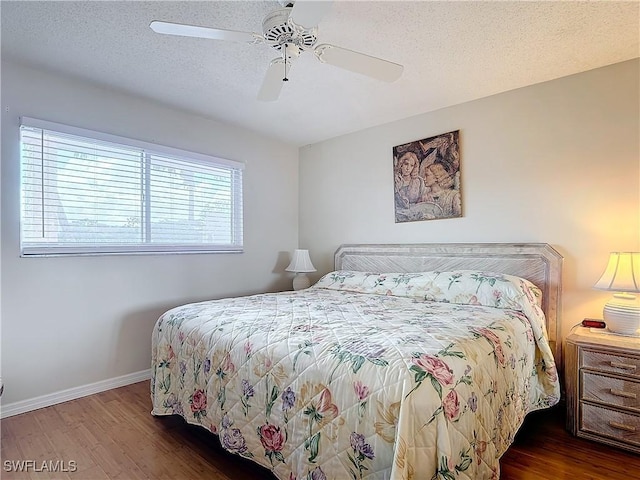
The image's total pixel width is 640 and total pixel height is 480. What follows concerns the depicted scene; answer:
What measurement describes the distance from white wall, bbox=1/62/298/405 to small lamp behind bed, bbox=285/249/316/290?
488 millimetres

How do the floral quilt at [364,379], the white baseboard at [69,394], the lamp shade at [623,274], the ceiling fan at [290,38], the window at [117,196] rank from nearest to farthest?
the floral quilt at [364,379], the ceiling fan at [290,38], the lamp shade at [623,274], the white baseboard at [69,394], the window at [117,196]

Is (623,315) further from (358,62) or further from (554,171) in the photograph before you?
(358,62)

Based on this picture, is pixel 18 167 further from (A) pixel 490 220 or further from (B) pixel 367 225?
(A) pixel 490 220

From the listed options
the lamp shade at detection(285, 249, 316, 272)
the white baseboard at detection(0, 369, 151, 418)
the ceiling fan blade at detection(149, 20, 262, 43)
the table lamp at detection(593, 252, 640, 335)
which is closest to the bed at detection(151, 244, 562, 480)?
the table lamp at detection(593, 252, 640, 335)

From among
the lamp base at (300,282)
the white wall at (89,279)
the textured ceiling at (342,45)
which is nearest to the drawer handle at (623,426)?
the textured ceiling at (342,45)

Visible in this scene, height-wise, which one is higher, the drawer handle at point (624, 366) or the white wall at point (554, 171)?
the white wall at point (554, 171)

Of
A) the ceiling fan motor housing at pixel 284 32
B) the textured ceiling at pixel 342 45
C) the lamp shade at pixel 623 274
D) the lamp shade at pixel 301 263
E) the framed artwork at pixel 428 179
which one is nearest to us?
the ceiling fan motor housing at pixel 284 32

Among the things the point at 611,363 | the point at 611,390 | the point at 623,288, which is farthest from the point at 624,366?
the point at 623,288

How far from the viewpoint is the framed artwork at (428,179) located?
10.00 feet

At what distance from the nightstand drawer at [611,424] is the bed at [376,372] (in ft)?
0.64

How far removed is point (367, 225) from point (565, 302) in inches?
72.6

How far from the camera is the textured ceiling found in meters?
1.82

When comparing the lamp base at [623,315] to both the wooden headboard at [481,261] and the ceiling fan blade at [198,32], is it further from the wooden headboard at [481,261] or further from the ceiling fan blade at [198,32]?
the ceiling fan blade at [198,32]

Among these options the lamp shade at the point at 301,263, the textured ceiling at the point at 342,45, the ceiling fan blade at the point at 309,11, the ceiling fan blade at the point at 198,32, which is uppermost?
the textured ceiling at the point at 342,45
